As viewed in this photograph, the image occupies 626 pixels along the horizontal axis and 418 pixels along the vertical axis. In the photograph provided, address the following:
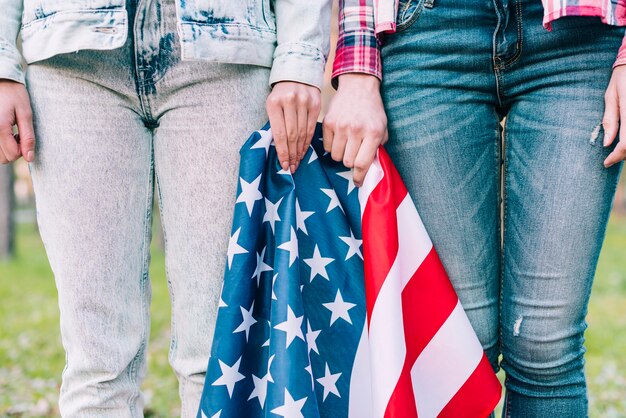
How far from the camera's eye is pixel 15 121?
136 centimetres

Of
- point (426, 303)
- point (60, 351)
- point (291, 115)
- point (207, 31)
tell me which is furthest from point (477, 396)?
point (60, 351)

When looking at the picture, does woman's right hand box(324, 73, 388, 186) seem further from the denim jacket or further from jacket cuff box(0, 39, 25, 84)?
jacket cuff box(0, 39, 25, 84)

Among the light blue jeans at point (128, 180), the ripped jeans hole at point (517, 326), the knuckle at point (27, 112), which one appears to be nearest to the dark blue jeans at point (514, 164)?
the ripped jeans hole at point (517, 326)

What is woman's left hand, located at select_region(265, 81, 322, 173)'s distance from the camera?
137 cm

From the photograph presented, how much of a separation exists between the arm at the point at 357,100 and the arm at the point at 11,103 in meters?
0.63

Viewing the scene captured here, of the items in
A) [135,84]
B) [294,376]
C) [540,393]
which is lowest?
[540,393]

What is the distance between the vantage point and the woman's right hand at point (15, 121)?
133 cm

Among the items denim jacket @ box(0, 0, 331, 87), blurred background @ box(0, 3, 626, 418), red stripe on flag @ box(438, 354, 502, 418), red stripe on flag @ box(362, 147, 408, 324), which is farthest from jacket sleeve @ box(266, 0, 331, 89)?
blurred background @ box(0, 3, 626, 418)

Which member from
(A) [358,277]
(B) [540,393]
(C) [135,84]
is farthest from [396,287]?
(C) [135,84]

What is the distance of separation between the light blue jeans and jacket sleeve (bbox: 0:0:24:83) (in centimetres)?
4

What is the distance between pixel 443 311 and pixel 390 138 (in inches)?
16.3

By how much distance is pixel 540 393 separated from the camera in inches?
57.4

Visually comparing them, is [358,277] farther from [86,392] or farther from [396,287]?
[86,392]

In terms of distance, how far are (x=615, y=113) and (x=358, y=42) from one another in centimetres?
57
